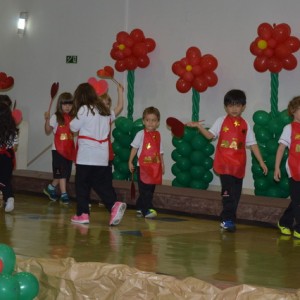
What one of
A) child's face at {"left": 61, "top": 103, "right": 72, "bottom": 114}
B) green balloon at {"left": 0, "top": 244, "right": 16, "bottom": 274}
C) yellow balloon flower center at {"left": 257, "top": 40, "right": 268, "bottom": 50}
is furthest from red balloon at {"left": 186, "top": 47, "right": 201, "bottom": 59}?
green balloon at {"left": 0, "top": 244, "right": 16, "bottom": 274}

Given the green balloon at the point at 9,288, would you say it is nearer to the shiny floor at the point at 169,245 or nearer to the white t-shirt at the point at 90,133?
the shiny floor at the point at 169,245

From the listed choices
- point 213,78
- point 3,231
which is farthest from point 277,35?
point 3,231

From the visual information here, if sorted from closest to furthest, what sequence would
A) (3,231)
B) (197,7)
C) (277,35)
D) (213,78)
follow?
(3,231)
(277,35)
(213,78)
(197,7)

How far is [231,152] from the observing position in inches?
304

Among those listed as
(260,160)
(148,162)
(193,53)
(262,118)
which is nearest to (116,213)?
(148,162)

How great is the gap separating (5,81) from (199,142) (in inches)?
166

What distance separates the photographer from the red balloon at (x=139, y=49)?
36.3 ft

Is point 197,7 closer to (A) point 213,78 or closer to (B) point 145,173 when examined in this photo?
(A) point 213,78

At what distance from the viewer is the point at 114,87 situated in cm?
1216

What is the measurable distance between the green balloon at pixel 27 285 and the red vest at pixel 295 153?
3550 mm

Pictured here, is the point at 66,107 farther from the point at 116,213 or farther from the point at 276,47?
the point at 276,47

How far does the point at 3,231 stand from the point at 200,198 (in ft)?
8.95

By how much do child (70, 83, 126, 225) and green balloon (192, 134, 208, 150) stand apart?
269 cm

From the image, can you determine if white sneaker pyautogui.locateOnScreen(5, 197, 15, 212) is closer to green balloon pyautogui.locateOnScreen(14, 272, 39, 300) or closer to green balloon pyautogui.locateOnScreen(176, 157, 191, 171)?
green balloon pyautogui.locateOnScreen(176, 157, 191, 171)
